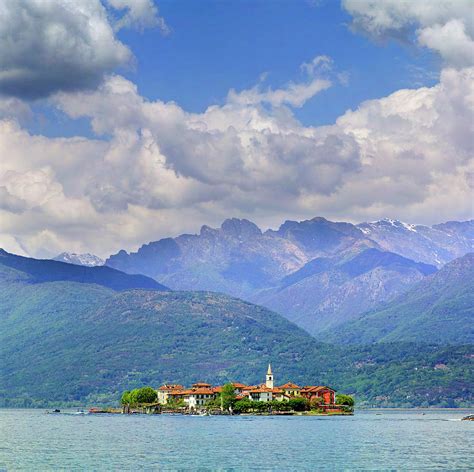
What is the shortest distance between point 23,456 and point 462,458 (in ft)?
207

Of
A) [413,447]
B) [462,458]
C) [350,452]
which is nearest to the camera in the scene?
[462,458]

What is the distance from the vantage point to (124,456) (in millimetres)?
140250

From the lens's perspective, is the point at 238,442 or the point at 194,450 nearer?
the point at 194,450

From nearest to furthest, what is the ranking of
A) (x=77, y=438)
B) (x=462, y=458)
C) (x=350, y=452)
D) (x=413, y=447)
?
(x=462, y=458), (x=350, y=452), (x=413, y=447), (x=77, y=438)

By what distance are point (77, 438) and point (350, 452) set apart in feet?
203

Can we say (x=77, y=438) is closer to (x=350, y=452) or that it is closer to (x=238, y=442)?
(x=238, y=442)

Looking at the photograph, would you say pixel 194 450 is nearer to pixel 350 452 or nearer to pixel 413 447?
pixel 350 452

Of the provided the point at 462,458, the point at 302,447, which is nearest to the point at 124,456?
the point at 302,447

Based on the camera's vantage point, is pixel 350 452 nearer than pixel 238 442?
Yes

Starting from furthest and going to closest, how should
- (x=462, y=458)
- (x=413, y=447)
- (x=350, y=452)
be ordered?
(x=413, y=447), (x=350, y=452), (x=462, y=458)

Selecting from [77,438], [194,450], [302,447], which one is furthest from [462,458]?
[77,438]

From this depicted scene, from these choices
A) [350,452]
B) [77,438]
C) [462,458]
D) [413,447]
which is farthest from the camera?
Result: [77,438]

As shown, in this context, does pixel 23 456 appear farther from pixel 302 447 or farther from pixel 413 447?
pixel 413 447

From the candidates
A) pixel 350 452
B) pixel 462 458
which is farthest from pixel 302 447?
pixel 462 458
